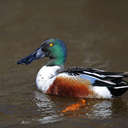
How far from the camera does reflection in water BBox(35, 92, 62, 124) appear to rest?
16.6ft

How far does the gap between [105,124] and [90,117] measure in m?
0.33

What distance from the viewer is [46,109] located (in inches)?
219

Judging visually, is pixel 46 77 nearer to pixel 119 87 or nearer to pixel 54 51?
pixel 54 51

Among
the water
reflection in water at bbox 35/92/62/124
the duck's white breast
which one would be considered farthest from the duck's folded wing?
reflection in water at bbox 35/92/62/124

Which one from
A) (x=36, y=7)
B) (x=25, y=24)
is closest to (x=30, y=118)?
(x=25, y=24)

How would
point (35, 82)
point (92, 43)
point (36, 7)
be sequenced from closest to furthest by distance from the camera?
point (35, 82)
point (92, 43)
point (36, 7)

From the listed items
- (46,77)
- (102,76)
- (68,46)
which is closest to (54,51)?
(46,77)

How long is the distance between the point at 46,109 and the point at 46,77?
925mm

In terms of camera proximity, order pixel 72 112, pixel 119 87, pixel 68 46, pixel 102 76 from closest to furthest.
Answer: pixel 72 112
pixel 119 87
pixel 102 76
pixel 68 46

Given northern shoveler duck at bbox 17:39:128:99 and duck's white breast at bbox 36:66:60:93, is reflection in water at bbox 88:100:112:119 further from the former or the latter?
duck's white breast at bbox 36:66:60:93

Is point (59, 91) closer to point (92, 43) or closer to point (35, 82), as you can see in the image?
point (35, 82)

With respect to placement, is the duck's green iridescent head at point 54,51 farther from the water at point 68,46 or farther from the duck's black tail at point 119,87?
the duck's black tail at point 119,87

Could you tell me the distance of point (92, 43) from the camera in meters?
8.75

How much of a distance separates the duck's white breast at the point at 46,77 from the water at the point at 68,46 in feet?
0.44
